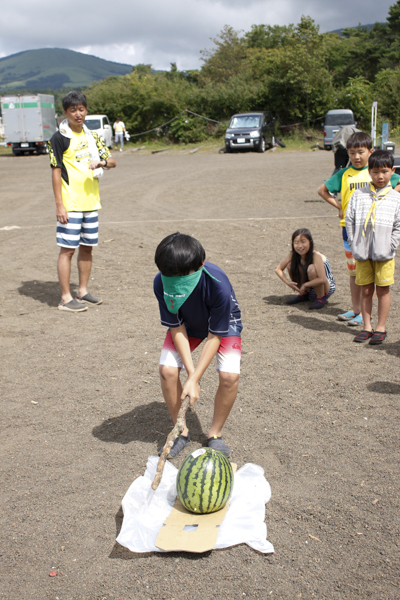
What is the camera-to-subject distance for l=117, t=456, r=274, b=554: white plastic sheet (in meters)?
2.72

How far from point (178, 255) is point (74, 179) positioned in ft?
12.4

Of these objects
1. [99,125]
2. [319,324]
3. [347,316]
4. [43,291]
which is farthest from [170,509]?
[99,125]

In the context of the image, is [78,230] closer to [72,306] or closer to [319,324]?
[72,306]

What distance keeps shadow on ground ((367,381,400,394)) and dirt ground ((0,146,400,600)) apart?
0.02 meters

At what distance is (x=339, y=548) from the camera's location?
105 inches

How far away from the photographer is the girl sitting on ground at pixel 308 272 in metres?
6.04

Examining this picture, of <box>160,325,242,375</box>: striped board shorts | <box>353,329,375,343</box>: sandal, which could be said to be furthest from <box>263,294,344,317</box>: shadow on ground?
<box>160,325,242,375</box>: striped board shorts

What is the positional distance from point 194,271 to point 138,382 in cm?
189

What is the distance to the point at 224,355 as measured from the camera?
3387 millimetres

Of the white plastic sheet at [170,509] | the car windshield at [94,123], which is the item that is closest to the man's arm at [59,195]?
the white plastic sheet at [170,509]

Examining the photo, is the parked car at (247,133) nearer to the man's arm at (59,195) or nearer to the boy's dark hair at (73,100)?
the boy's dark hair at (73,100)

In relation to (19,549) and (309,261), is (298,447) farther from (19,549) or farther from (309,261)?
(309,261)

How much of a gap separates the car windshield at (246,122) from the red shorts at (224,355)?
26.4 metres

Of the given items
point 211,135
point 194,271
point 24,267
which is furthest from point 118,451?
point 211,135
